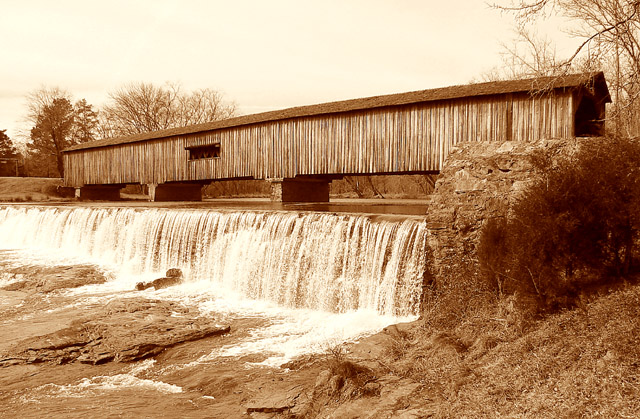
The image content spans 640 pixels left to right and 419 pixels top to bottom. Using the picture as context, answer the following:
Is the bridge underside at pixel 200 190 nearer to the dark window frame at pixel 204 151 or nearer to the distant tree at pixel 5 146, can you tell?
the dark window frame at pixel 204 151

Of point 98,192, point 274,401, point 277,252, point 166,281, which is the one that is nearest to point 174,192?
point 98,192

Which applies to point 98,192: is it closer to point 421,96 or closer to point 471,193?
point 421,96

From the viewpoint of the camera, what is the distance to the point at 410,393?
4.91 metres

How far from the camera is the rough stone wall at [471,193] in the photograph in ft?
23.2

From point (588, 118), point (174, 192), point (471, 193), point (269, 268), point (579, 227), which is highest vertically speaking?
point (588, 118)

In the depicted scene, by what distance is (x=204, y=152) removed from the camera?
2364 cm

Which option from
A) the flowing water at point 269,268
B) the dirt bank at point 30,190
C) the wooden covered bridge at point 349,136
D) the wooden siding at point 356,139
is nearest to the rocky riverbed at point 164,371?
the flowing water at point 269,268

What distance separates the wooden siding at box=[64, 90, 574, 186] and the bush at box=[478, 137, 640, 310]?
7.50 metres

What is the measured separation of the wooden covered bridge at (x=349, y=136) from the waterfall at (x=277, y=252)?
4.32 metres

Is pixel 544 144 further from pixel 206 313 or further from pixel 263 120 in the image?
pixel 263 120

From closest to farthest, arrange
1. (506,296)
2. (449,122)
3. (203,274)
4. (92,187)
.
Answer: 1. (506,296)
2. (203,274)
3. (449,122)
4. (92,187)

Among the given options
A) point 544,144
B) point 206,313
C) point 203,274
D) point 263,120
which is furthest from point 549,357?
point 263,120

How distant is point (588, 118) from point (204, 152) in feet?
54.4

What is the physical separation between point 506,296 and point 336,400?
2.81m
